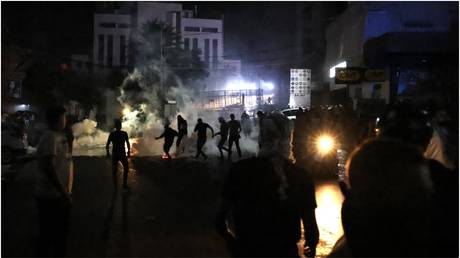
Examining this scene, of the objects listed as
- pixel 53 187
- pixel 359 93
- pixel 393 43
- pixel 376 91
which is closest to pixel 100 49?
pixel 359 93

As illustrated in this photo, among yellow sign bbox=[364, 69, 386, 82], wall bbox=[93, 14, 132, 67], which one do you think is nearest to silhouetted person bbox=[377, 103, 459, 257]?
yellow sign bbox=[364, 69, 386, 82]

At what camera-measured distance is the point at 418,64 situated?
73.2 ft

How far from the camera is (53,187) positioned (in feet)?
15.6

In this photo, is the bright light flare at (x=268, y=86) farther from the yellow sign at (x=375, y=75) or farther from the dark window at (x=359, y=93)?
the yellow sign at (x=375, y=75)

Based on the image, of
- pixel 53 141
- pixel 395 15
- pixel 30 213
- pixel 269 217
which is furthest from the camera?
pixel 395 15

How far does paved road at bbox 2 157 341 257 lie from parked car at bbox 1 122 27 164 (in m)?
1.97

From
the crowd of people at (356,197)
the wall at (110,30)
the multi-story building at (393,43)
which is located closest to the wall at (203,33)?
the wall at (110,30)

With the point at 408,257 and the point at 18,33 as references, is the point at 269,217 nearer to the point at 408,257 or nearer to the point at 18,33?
the point at 408,257

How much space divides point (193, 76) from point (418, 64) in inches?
913

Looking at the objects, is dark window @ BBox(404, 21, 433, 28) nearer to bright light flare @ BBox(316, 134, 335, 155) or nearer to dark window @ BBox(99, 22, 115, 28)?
bright light flare @ BBox(316, 134, 335, 155)

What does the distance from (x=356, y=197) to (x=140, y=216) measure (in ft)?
17.7

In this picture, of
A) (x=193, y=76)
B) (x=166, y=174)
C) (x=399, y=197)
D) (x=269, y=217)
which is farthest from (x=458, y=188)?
(x=193, y=76)

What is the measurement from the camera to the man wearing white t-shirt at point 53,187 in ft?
15.3

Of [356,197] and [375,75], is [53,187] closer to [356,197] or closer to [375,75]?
[356,197]
